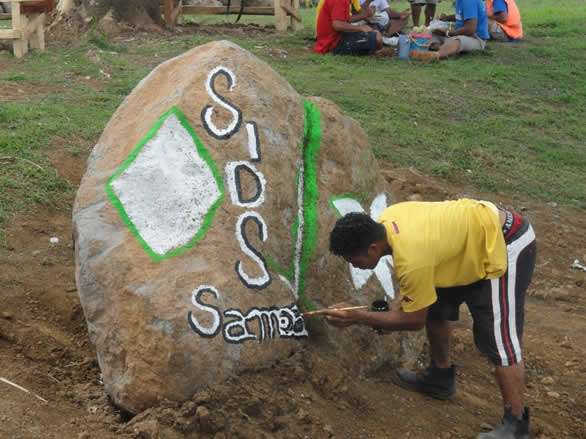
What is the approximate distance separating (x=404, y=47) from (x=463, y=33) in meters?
0.94

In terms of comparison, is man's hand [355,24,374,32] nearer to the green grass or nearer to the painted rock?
the green grass

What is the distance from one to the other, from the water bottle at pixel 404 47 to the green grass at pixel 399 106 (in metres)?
0.19

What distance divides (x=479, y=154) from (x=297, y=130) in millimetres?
4021

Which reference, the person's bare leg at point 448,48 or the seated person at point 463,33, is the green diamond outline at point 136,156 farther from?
the person's bare leg at point 448,48

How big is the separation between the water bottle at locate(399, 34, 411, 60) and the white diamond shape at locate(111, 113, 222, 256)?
23.3ft

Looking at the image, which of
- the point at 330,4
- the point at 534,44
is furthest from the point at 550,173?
the point at 534,44

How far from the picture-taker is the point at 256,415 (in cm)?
400

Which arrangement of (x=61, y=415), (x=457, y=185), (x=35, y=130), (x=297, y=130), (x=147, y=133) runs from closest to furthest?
(x=61, y=415)
(x=147, y=133)
(x=297, y=130)
(x=35, y=130)
(x=457, y=185)

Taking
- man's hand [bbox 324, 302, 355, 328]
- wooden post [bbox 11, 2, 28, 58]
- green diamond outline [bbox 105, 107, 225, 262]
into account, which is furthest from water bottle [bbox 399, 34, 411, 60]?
man's hand [bbox 324, 302, 355, 328]

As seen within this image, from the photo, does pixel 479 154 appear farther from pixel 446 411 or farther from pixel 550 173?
pixel 446 411

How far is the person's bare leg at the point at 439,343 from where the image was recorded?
470 centimetres

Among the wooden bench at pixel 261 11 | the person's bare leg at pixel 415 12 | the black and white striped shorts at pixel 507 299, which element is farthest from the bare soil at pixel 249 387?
the person's bare leg at pixel 415 12

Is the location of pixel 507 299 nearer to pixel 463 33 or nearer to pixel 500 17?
pixel 463 33

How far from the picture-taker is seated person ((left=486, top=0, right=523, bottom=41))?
498 inches
